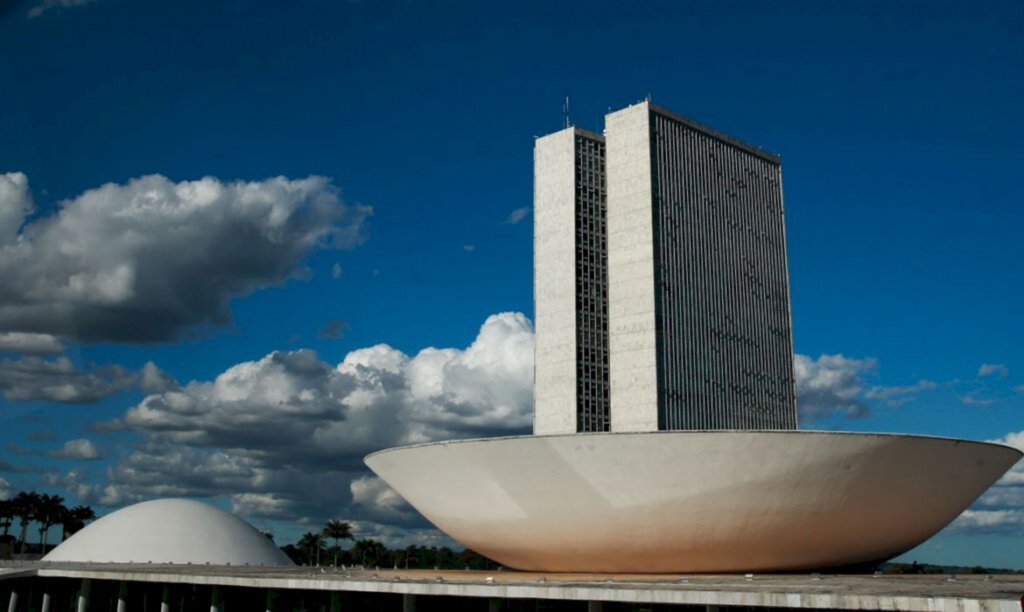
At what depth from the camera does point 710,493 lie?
108ft

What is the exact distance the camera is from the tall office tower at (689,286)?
90500mm

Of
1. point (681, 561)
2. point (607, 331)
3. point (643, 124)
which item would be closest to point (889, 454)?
point (681, 561)

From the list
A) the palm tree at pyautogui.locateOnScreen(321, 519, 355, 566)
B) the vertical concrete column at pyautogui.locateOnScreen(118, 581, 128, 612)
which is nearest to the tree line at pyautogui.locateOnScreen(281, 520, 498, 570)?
the palm tree at pyautogui.locateOnScreen(321, 519, 355, 566)

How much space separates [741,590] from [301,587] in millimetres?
17475

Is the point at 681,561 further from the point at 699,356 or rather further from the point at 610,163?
the point at 610,163

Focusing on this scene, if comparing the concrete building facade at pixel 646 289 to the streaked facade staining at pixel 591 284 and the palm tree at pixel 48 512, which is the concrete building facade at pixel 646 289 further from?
the palm tree at pixel 48 512

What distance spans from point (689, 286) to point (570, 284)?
12.0 metres

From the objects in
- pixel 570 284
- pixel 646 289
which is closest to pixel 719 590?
pixel 646 289

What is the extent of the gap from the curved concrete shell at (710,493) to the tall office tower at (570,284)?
51956 mm

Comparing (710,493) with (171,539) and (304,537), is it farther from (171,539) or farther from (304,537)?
(304,537)

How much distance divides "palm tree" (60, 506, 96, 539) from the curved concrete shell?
98949 millimetres

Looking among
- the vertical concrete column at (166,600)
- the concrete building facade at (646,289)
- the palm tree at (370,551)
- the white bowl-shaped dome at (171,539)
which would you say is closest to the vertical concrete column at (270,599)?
the vertical concrete column at (166,600)

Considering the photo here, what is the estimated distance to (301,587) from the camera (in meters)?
34.4

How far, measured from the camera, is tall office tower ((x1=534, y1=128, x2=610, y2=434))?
90.5m
